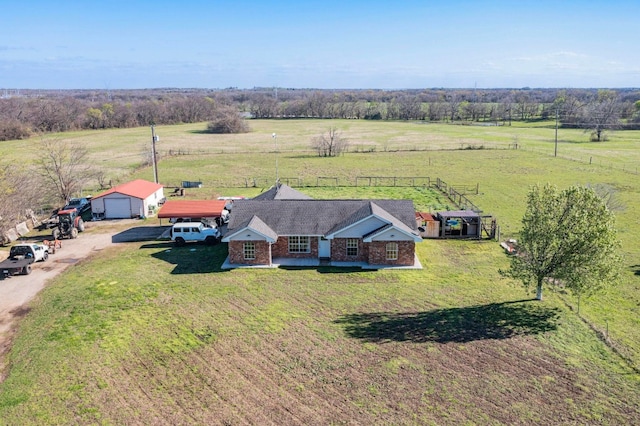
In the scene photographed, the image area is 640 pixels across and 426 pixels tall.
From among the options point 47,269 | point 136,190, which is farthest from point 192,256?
point 136,190

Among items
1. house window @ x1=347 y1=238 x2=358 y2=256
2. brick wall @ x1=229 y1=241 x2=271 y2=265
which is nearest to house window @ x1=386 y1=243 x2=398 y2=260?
house window @ x1=347 y1=238 x2=358 y2=256

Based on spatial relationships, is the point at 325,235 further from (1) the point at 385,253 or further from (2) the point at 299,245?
(1) the point at 385,253

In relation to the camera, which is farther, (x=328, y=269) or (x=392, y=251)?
(x=392, y=251)

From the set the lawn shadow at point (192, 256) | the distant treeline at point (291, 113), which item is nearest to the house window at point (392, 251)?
the lawn shadow at point (192, 256)

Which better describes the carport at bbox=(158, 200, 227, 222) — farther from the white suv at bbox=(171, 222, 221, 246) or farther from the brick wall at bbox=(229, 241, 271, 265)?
the brick wall at bbox=(229, 241, 271, 265)

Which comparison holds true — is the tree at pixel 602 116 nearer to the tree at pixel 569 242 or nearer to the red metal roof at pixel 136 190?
the tree at pixel 569 242

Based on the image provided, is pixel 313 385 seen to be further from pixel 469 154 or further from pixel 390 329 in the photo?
pixel 469 154
